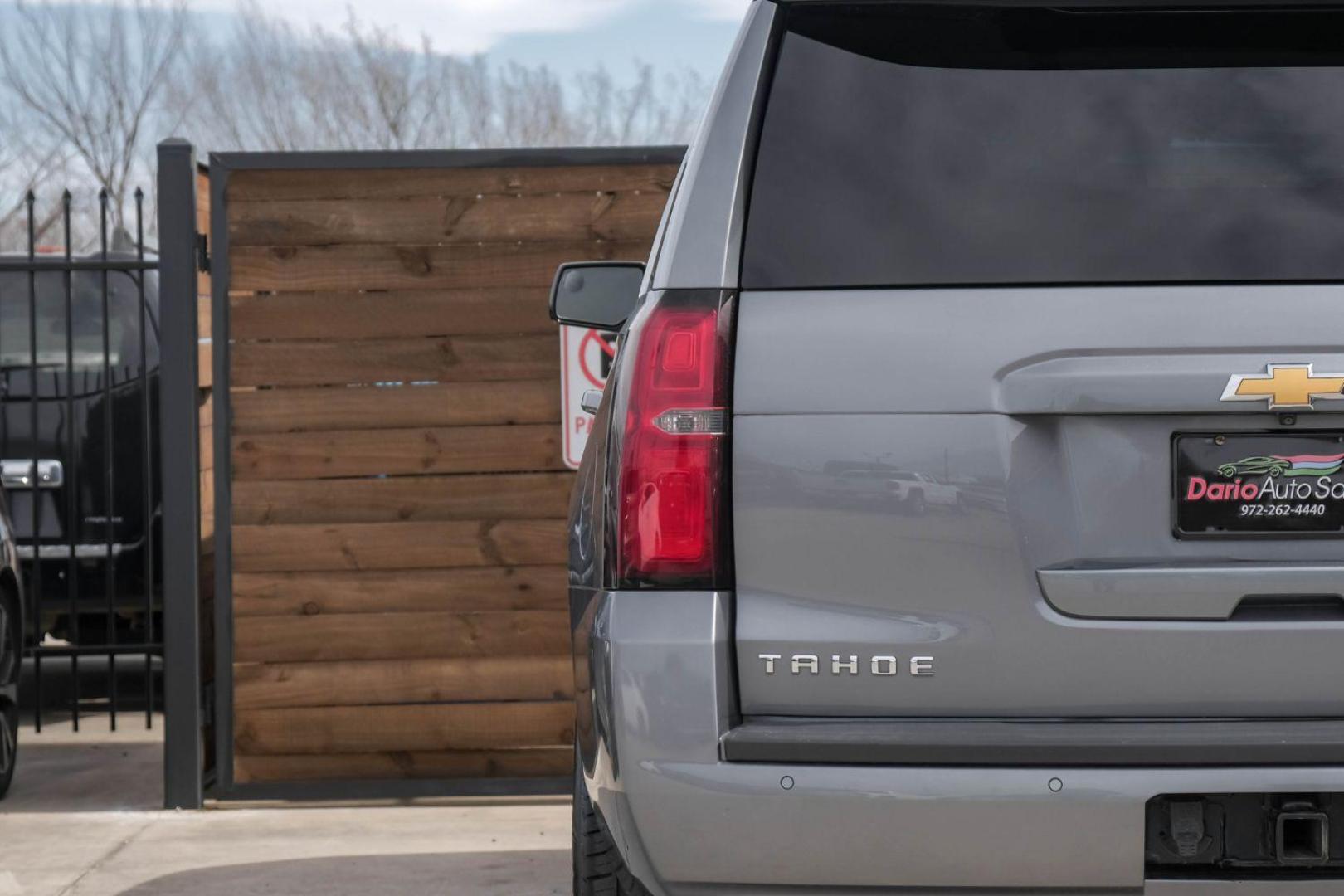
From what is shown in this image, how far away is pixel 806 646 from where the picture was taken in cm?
231

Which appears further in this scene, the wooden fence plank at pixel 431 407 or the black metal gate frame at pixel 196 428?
the wooden fence plank at pixel 431 407

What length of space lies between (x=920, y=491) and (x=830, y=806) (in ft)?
1.49

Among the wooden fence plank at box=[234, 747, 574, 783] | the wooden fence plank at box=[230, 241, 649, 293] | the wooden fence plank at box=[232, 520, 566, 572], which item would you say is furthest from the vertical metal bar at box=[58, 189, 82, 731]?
the wooden fence plank at box=[234, 747, 574, 783]

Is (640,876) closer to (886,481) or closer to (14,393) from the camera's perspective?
(886,481)

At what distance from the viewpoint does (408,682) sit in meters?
5.77

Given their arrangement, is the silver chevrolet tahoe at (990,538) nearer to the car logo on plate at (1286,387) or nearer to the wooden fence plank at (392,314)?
the car logo on plate at (1286,387)

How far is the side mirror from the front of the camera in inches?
140

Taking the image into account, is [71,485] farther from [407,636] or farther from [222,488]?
[407,636]

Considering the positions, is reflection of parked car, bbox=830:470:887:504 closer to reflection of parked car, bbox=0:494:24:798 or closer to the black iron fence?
reflection of parked car, bbox=0:494:24:798

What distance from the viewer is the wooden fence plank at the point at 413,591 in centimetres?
573

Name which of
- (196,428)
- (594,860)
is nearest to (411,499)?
(196,428)

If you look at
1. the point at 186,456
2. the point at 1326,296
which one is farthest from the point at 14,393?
the point at 1326,296

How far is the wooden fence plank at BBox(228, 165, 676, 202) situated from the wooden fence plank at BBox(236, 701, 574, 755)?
5.86ft

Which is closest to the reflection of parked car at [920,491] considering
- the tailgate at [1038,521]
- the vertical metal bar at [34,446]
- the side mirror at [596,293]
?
the tailgate at [1038,521]
